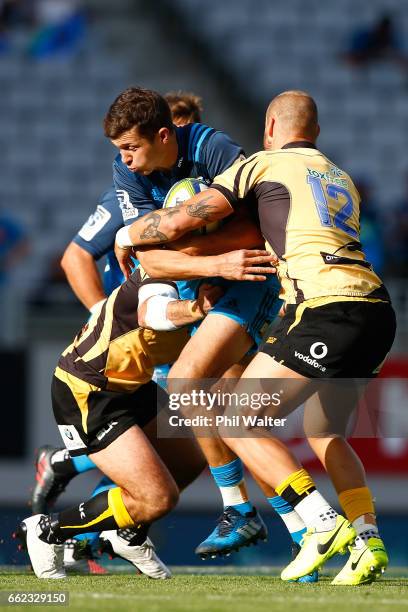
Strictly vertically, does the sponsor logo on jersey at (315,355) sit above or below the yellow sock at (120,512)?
above

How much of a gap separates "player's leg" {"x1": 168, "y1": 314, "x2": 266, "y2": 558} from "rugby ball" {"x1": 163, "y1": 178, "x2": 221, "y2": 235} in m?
0.47

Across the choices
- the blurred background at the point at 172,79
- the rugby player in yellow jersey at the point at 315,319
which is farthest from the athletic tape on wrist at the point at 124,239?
the blurred background at the point at 172,79

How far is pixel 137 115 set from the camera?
5656 millimetres

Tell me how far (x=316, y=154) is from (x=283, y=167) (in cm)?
21

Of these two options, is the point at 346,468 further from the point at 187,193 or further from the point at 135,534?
the point at 187,193

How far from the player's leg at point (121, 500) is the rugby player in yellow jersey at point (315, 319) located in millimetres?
472

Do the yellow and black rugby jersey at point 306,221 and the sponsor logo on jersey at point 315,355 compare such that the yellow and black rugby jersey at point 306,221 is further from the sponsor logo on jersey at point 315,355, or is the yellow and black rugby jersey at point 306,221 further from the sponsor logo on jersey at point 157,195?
the sponsor logo on jersey at point 157,195

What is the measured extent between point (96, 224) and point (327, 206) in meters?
2.35

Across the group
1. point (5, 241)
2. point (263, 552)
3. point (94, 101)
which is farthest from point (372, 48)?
point (263, 552)

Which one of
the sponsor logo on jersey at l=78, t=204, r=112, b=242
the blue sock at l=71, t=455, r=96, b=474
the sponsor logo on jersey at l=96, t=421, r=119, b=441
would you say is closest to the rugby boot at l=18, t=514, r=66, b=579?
the sponsor logo on jersey at l=96, t=421, r=119, b=441

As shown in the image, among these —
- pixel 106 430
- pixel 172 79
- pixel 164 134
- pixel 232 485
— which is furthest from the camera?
pixel 172 79

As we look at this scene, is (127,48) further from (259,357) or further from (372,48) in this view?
(259,357)

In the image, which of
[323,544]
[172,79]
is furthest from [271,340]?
[172,79]

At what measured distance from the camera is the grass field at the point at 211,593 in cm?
413
